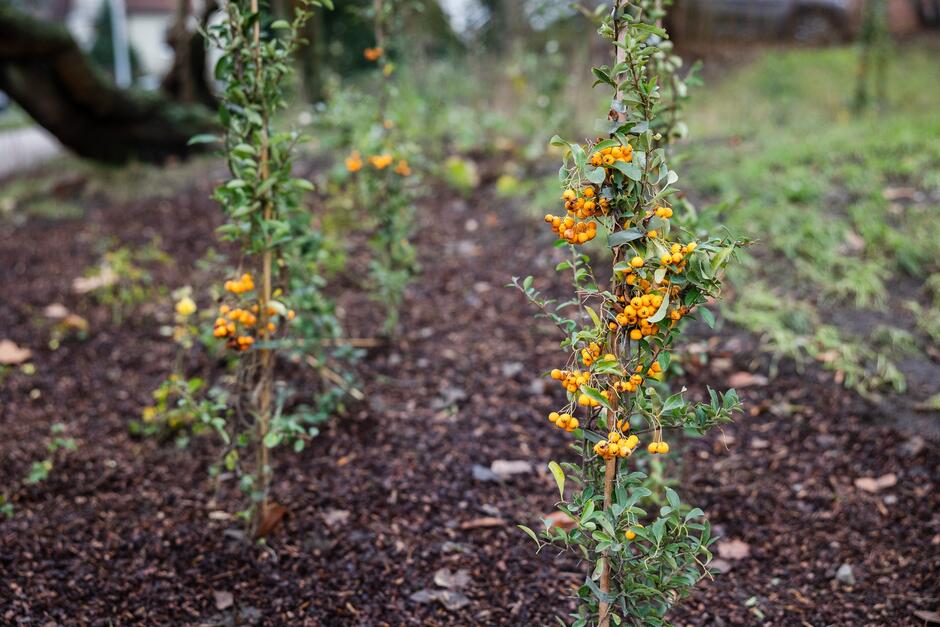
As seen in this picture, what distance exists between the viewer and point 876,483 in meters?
2.82

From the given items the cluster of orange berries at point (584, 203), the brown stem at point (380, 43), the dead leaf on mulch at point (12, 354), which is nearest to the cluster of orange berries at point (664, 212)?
Answer: the cluster of orange berries at point (584, 203)

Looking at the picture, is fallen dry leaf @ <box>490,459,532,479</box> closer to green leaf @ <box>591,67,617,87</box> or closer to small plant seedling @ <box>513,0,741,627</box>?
small plant seedling @ <box>513,0,741,627</box>

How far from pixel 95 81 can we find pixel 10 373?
12.0 ft

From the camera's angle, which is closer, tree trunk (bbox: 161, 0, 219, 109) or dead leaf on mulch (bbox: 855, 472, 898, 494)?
dead leaf on mulch (bbox: 855, 472, 898, 494)

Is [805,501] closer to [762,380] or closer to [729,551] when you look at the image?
[729,551]

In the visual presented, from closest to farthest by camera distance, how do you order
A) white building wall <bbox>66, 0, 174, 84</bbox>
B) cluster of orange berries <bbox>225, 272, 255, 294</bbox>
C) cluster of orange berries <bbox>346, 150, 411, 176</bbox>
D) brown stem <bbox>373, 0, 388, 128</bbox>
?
cluster of orange berries <bbox>225, 272, 255, 294</bbox>
cluster of orange berries <bbox>346, 150, 411, 176</bbox>
brown stem <bbox>373, 0, 388, 128</bbox>
white building wall <bbox>66, 0, 174, 84</bbox>

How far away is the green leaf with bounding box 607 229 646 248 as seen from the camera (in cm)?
162

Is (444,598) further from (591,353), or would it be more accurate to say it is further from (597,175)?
(597,175)

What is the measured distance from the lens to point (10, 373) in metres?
3.57

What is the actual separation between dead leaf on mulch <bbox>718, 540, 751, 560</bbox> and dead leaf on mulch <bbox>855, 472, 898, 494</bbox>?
587 millimetres

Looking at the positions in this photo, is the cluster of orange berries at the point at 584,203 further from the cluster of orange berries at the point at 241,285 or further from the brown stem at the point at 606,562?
the cluster of orange berries at the point at 241,285

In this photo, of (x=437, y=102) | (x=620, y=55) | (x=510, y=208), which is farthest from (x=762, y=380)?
(x=437, y=102)

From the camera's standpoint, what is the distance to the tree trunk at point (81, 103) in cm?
584

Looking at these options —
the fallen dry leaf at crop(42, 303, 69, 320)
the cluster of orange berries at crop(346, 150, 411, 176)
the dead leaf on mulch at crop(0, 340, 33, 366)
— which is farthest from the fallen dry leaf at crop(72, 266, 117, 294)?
the cluster of orange berries at crop(346, 150, 411, 176)
